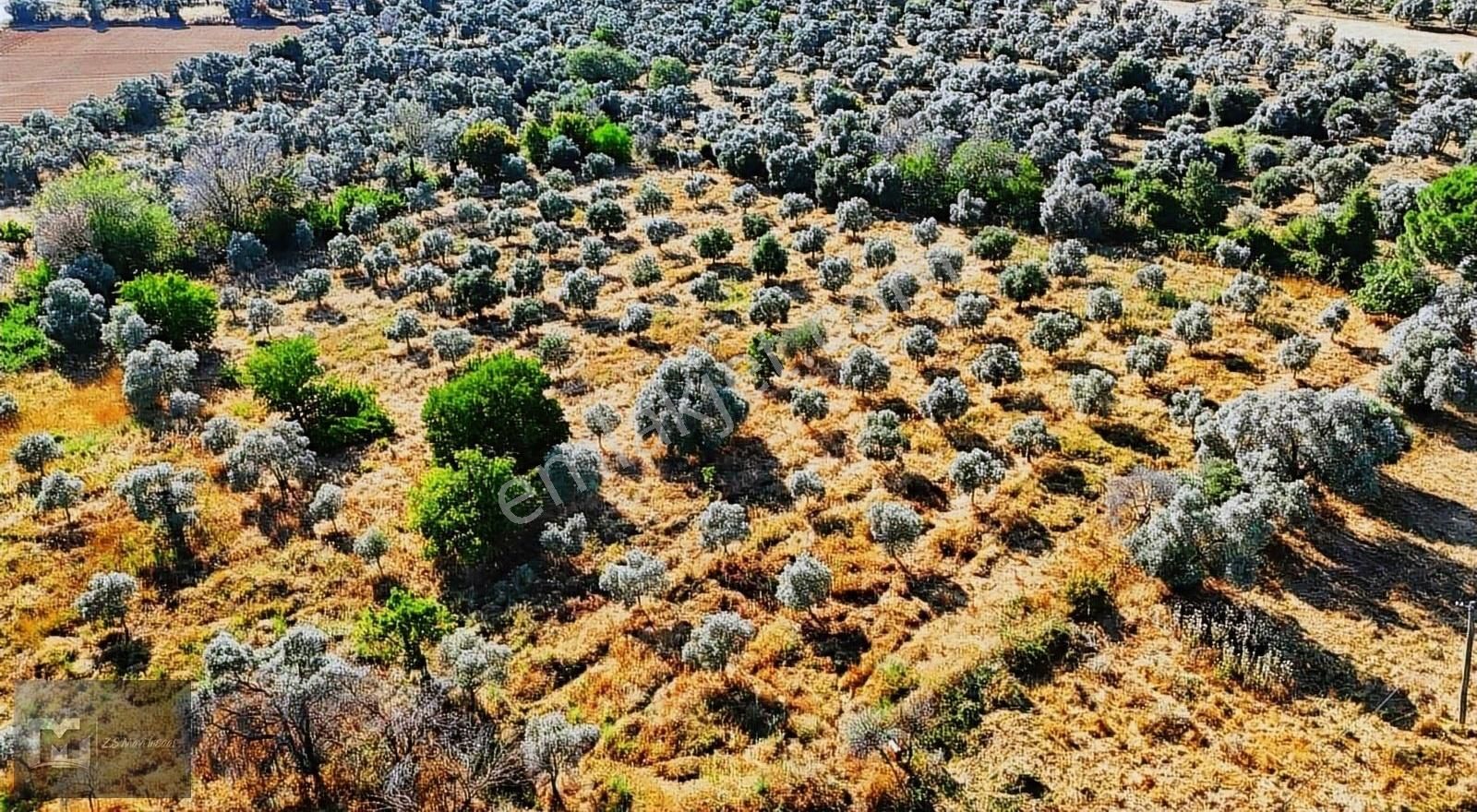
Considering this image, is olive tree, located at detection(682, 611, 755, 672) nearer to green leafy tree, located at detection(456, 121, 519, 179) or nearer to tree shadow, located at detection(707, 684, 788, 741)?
tree shadow, located at detection(707, 684, 788, 741)

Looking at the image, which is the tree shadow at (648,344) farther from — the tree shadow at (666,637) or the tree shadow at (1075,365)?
the tree shadow at (666,637)

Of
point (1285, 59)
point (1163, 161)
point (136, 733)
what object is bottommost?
point (136, 733)

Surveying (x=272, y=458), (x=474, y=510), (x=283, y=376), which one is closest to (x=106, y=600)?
(x=272, y=458)

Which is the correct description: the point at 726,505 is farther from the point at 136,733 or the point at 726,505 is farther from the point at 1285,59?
the point at 1285,59

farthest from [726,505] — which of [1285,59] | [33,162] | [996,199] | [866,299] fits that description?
[1285,59]

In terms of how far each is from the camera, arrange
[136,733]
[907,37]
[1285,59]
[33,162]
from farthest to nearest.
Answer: [907,37], [1285,59], [33,162], [136,733]

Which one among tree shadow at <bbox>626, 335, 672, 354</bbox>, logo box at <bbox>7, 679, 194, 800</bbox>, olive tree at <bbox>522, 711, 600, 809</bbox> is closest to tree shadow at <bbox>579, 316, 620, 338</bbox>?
tree shadow at <bbox>626, 335, 672, 354</bbox>

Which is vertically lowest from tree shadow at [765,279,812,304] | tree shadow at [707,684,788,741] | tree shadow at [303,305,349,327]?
tree shadow at [707,684,788,741]
